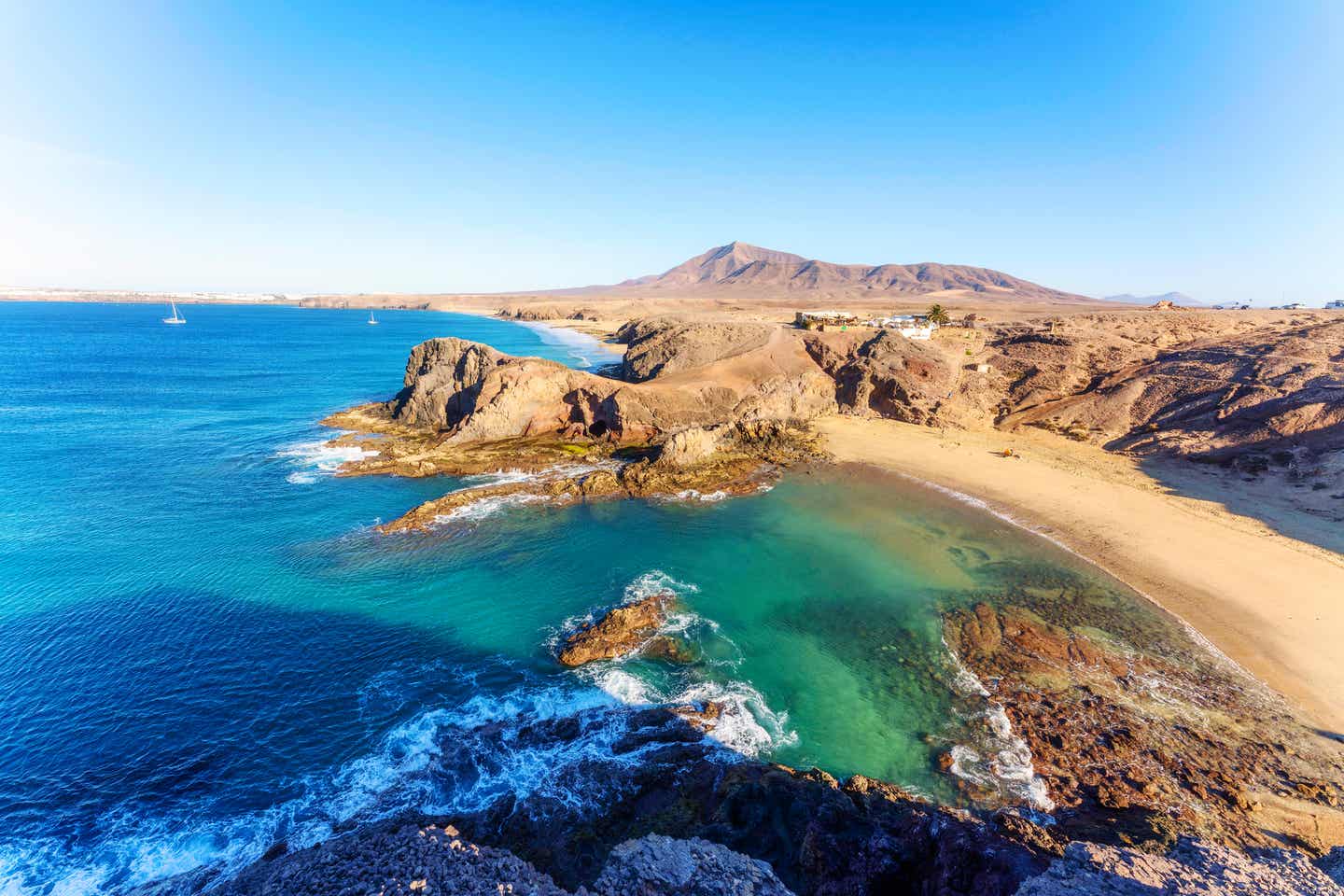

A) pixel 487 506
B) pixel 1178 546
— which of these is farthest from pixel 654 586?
pixel 1178 546

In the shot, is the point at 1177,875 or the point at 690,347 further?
the point at 690,347

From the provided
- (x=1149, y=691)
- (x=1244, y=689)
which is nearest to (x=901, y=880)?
(x=1149, y=691)

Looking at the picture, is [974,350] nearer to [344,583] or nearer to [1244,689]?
[1244,689]

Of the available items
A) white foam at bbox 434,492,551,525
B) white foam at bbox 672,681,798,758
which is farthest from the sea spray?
white foam at bbox 672,681,798,758

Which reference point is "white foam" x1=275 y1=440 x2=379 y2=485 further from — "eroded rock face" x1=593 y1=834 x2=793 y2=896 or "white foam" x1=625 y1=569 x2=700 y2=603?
"eroded rock face" x1=593 y1=834 x2=793 y2=896

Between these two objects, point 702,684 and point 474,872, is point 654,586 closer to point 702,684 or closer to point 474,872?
point 702,684

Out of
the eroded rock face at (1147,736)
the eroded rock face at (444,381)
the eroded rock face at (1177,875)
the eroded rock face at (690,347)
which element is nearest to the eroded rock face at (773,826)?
the eroded rock face at (1177,875)
